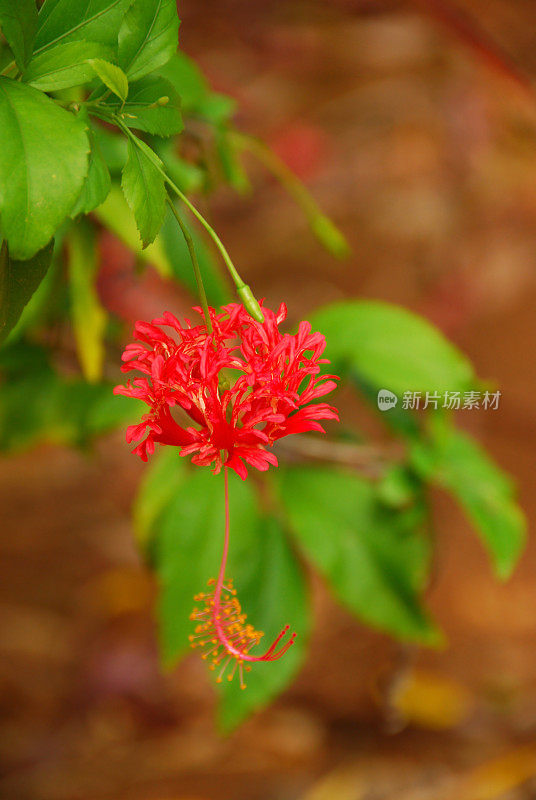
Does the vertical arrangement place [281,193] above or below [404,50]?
below

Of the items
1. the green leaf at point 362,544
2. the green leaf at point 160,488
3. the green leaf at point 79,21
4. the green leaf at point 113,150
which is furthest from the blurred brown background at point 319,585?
the green leaf at point 79,21

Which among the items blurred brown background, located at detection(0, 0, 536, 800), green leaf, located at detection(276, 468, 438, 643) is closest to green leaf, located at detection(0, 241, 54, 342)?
green leaf, located at detection(276, 468, 438, 643)

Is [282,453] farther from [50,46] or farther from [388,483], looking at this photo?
[50,46]

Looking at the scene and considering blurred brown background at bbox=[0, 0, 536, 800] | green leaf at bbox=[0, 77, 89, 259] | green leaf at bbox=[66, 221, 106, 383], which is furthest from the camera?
blurred brown background at bbox=[0, 0, 536, 800]

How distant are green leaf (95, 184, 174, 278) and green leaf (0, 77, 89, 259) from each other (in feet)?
1.00

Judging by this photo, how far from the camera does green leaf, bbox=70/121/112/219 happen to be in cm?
33

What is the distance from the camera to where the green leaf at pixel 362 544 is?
0.76 metres

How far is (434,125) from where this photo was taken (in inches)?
70.7

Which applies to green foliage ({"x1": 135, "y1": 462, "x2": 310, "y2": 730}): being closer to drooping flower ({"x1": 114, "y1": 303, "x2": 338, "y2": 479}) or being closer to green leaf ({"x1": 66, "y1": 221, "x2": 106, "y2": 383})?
green leaf ({"x1": 66, "y1": 221, "x2": 106, "y2": 383})

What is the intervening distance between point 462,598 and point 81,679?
783mm

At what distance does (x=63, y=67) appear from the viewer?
1.09 feet

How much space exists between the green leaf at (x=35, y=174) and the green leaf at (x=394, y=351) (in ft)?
1.49

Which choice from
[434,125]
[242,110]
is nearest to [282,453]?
[242,110]

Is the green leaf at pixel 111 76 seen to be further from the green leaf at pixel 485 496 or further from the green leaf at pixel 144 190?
the green leaf at pixel 485 496
